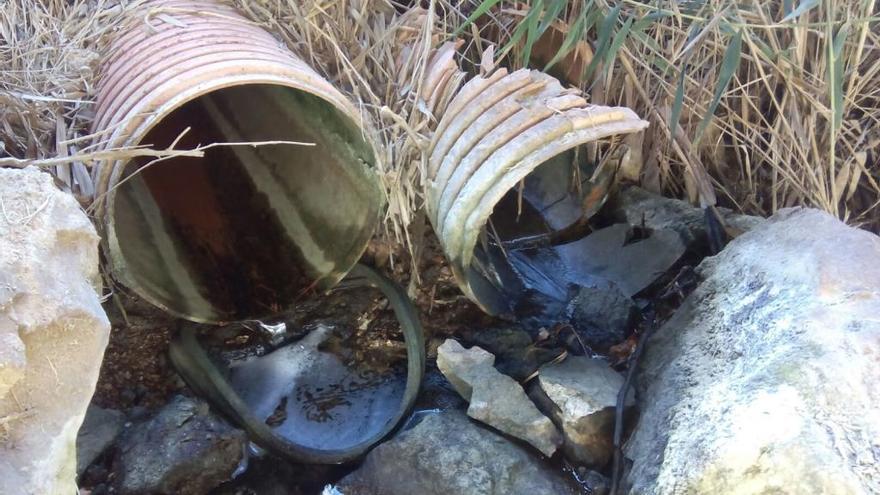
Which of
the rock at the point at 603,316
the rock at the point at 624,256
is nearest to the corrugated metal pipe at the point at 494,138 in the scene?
the rock at the point at 603,316

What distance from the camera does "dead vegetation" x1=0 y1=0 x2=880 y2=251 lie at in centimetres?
200

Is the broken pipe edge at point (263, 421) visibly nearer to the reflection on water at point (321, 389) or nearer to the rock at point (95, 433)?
the reflection on water at point (321, 389)

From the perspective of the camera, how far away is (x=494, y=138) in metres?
1.84

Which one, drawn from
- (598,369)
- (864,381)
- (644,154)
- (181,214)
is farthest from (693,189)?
(181,214)

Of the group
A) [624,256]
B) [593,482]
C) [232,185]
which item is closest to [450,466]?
[593,482]

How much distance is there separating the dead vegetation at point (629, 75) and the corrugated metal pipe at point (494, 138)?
127mm

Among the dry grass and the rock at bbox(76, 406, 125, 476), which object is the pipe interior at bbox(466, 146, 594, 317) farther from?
the rock at bbox(76, 406, 125, 476)

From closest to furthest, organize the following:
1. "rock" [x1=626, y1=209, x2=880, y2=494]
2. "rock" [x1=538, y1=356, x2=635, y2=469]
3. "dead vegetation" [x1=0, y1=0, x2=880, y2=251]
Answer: "rock" [x1=626, y1=209, x2=880, y2=494]
"rock" [x1=538, y1=356, x2=635, y2=469]
"dead vegetation" [x1=0, y1=0, x2=880, y2=251]

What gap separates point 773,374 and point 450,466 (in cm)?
83

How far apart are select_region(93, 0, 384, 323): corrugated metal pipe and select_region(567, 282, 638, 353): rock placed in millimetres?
664

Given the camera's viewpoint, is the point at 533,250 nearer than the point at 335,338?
No

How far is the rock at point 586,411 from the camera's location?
1892mm

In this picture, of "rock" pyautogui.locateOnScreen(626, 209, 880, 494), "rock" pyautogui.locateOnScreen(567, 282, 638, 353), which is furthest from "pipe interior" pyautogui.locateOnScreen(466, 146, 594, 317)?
"rock" pyautogui.locateOnScreen(626, 209, 880, 494)

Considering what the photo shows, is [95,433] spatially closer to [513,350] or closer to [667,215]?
[513,350]
